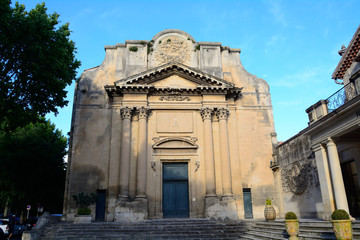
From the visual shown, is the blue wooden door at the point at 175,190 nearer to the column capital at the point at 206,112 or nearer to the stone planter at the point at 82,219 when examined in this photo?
the column capital at the point at 206,112

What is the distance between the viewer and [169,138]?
1897cm

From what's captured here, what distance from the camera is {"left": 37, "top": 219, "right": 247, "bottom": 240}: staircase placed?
13148 mm

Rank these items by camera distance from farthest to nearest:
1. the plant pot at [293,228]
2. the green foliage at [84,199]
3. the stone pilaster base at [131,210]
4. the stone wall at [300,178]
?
the green foliage at [84,199] → the stone pilaster base at [131,210] → the stone wall at [300,178] → the plant pot at [293,228]

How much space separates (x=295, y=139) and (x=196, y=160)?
620 cm

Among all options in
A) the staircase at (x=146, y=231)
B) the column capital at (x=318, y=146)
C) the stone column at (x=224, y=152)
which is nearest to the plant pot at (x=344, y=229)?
the column capital at (x=318, y=146)

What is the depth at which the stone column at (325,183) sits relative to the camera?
1133 cm

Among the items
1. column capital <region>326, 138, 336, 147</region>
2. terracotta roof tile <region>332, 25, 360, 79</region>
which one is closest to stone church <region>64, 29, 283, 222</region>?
terracotta roof tile <region>332, 25, 360, 79</region>

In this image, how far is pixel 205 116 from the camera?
765 inches

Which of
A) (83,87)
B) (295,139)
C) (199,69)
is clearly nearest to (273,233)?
(295,139)

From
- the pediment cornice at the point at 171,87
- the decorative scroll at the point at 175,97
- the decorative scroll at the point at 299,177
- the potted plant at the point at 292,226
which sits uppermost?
the pediment cornice at the point at 171,87

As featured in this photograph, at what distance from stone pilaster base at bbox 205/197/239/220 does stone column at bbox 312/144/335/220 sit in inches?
244

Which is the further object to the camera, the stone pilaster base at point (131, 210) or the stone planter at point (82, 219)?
the stone pilaster base at point (131, 210)

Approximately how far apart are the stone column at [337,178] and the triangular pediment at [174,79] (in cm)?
923

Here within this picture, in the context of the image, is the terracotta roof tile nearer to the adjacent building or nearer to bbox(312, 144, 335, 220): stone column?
the adjacent building
